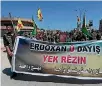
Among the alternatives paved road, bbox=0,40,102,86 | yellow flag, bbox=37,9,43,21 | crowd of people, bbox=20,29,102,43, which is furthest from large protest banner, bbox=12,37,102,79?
yellow flag, bbox=37,9,43,21

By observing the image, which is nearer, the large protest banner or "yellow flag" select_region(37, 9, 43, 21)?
the large protest banner

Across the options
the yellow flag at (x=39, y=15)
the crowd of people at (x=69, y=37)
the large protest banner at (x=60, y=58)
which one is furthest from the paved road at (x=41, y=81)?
the yellow flag at (x=39, y=15)

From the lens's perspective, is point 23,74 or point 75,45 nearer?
point 75,45

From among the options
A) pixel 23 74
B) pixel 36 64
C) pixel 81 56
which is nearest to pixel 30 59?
pixel 36 64

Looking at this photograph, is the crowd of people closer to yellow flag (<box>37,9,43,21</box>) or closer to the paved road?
yellow flag (<box>37,9,43,21</box>)

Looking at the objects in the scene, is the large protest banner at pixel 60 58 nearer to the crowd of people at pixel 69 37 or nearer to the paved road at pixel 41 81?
the paved road at pixel 41 81

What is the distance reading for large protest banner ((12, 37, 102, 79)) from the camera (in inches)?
328

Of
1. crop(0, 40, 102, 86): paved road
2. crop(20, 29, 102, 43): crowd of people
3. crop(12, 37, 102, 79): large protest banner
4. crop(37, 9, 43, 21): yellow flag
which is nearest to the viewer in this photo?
crop(0, 40, 102, 86): paved road

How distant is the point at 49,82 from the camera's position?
325 inches

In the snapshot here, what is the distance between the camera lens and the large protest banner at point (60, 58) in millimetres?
8328

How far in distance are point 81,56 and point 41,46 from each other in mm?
1189

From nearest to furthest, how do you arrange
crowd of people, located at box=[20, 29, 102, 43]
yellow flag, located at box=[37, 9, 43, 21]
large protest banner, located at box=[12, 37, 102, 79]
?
large protest banner, located at box=[12, 37, 102, 79]
crowd of people, located at box=[20, 29, 102, 43]
yellow flag, located at box=[37, 9, 43, 21]

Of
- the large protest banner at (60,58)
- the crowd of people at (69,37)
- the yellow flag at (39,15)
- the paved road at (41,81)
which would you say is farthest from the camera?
the yellow flag at (39,15)

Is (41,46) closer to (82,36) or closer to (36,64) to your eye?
(36,64)
